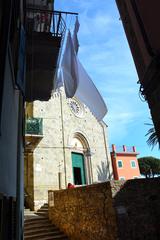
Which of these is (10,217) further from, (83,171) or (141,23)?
(83,171)

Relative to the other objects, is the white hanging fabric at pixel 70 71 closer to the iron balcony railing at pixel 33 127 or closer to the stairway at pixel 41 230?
the stairway at pixel 41 230

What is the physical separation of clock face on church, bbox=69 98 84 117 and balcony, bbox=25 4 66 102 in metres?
11.9

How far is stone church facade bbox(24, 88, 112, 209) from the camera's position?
1481cm

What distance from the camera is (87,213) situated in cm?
935

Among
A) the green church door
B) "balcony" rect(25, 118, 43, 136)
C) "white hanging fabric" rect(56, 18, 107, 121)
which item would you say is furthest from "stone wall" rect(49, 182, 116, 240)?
the green church door

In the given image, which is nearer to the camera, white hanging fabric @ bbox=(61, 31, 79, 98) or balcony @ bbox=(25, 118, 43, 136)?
white hanging fabric @ bbox=(61, 31, 79, 98)

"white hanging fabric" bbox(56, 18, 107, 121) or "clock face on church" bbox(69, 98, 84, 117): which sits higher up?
"clock face on church" bbox(69, 98, 84, 117)

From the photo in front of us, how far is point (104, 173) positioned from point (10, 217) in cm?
1784

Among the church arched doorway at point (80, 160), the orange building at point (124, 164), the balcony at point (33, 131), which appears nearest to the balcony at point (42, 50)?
the balcony at point (33, 131)

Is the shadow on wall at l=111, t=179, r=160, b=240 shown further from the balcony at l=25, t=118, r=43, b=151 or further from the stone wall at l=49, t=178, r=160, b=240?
the balcony at l=25, t=118, r=43, b=151

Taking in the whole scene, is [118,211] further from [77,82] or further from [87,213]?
[77,82]

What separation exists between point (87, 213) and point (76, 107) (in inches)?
474

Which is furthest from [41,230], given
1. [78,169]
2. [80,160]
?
[80,160]

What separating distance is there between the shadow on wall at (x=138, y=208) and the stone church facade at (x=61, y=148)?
6521 mm
